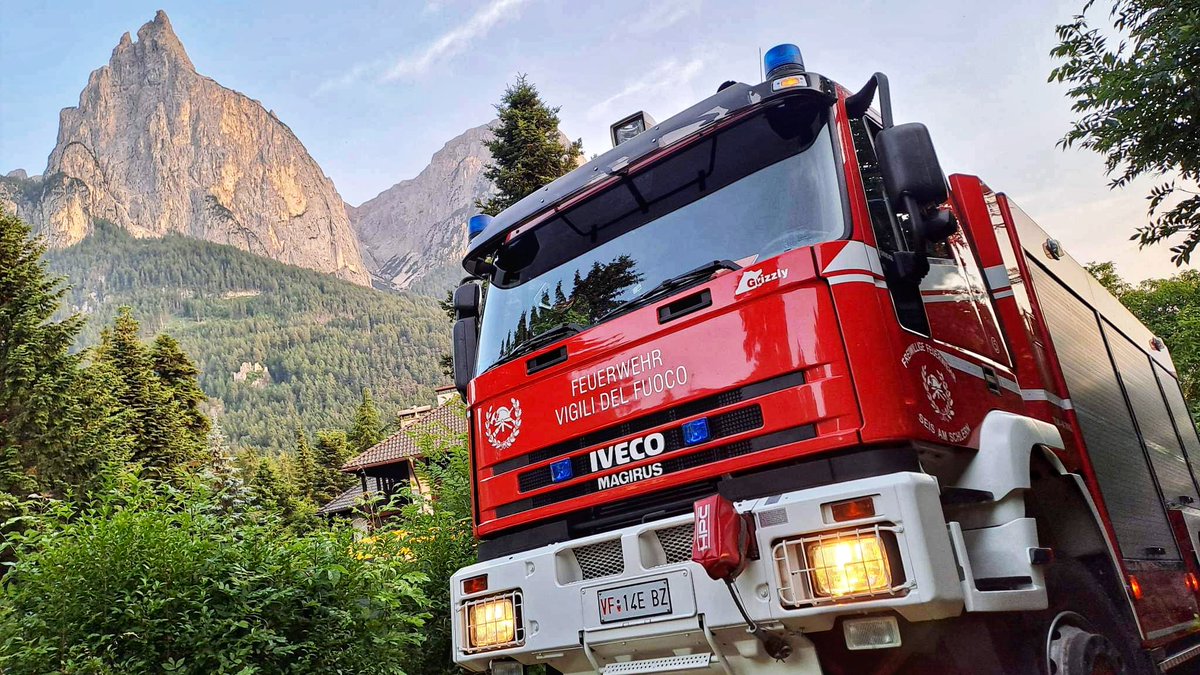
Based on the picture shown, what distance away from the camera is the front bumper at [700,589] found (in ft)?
9.64

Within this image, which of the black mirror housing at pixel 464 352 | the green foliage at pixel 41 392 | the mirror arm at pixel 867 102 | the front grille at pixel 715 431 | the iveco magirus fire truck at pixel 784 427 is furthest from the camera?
the green foliage at pixel 41 392

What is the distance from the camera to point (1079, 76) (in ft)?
25.9

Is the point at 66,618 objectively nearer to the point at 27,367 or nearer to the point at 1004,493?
the point at 1004,493

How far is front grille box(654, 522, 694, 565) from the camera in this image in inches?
141

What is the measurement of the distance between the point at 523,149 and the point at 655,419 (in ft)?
55.4

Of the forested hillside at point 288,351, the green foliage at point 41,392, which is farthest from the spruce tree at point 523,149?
the forested hillside at point 288,351

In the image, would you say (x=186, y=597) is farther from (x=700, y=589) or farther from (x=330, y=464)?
(x=330, y=464)

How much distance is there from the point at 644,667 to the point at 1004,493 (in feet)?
5.43

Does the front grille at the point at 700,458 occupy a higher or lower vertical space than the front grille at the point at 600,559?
higher

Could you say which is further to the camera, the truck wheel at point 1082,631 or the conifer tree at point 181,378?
the conifer tree at point 181,378

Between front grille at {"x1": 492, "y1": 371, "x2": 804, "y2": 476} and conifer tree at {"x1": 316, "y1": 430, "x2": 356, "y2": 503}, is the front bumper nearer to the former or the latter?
front grille at {"x1": 492, "y1": 371, "x2": 804, "y2": 476}

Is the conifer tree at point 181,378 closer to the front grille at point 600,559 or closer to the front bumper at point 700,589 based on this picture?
the front bumper at point 700,589

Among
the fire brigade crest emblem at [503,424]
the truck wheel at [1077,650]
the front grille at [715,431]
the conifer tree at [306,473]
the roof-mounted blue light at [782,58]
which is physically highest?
the conifer tree at [306,473]

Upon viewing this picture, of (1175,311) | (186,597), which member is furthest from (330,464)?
(186,597)
